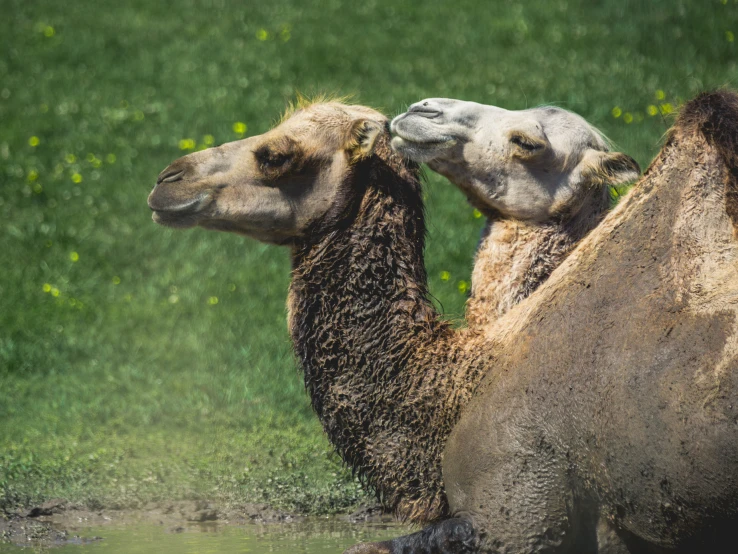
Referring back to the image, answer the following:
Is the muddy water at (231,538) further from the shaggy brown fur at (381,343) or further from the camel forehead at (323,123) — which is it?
the camel forehead at (323,123)

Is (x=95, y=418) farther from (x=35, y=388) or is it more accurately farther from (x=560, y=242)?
(x=560, y=242)

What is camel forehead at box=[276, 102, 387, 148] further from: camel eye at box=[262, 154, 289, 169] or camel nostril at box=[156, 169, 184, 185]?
camel nostril at box=[156, 169, 184, 185]

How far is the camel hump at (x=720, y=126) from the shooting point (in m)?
4.41

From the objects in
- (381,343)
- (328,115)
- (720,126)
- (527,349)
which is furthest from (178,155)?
(720,126)

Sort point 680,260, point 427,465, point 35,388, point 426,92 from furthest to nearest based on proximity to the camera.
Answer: point 426,92, point 35,388, point 427,465, point 680,260

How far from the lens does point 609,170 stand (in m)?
5.46

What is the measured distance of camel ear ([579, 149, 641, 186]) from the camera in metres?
5.44

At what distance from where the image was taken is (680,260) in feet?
14.2

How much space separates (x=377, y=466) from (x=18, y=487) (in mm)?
2912

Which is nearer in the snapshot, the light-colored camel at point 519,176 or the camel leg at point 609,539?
the camel leg at point 609,539

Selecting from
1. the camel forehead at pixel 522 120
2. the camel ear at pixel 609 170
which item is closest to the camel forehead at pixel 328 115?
the camel forehead at pixel 522 120

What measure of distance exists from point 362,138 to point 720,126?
1551 mm

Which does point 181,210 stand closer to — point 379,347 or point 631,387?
point 379,347

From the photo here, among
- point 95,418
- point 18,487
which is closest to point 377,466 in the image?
point 18,487
